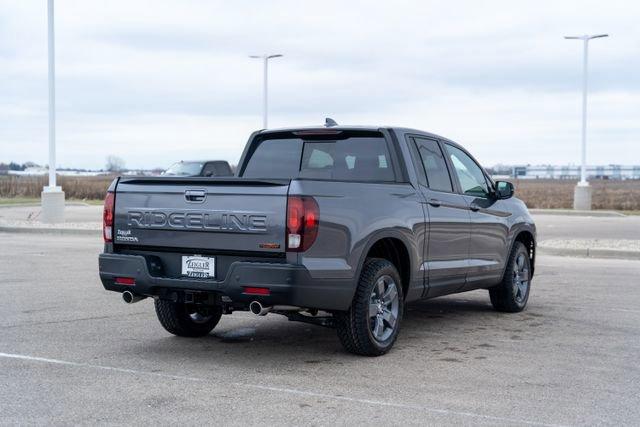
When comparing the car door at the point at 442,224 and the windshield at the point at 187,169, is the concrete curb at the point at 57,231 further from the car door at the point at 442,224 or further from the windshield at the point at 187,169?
the car door at the point at 442,224

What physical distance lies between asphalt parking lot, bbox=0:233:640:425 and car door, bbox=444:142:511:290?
0.55 metres

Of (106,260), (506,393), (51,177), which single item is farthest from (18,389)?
(51,177)

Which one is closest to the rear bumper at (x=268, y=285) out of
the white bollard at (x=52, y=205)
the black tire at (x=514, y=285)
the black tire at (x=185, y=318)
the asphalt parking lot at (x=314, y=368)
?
the asphalt parking lot at (x=314, y=368)

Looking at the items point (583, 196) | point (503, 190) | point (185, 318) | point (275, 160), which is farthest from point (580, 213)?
point (185, 318)

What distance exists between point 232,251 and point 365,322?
4.05 feet

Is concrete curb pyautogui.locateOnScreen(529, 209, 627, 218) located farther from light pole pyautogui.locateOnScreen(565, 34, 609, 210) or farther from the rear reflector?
the rear reflector

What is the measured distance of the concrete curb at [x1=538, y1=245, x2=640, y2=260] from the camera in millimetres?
16750

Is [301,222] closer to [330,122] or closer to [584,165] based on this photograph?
[330,122]

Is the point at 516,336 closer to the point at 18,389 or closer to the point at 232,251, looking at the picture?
the point at 232,251

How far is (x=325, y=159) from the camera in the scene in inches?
324

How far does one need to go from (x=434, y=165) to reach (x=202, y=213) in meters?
2.67

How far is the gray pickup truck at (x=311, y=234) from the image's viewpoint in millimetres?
6656

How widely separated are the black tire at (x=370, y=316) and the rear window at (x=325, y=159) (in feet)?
3.42

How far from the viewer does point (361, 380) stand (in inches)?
256
